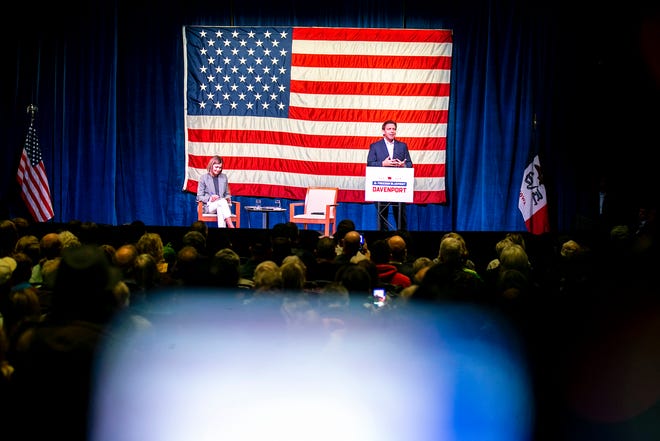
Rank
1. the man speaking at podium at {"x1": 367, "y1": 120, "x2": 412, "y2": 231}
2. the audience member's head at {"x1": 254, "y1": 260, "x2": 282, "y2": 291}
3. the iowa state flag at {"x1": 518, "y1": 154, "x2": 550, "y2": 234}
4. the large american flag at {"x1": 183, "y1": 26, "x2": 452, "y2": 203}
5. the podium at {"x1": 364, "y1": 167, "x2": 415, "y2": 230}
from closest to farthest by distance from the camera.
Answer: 1. the audience member's head at {"x1": 254, "y1": 260, "x2": 282, "y2": 291}
2. the podium at {"x1": 364, "y1": 167, "x2": 415, "y2": 230}
3. the man speaking at podium at {"x1": 367, "y1": 120, "x2": 412, "y2": 231}
4. the iowa state flag at {"x1": 518, "y1": 154, "x2": 550, "y2": 234}
5. the large american flag at {"x1": 183, "y1": 26, "x2": 452, "y2": 203}

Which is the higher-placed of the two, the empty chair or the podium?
the podium

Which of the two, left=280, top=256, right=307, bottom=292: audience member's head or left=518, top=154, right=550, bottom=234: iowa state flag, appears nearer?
left=280, top=256, right=307, bottom=292: audience member's head

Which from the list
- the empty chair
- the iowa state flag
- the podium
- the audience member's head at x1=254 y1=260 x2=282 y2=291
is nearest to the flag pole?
the empty chair

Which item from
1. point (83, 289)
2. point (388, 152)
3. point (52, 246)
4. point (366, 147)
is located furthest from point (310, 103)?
point (83, 289)

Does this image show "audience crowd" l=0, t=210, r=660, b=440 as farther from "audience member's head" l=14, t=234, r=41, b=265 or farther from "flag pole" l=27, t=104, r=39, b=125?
"flag pole" l=27, t=104, r=39, b=125

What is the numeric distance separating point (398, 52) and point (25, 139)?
544cm

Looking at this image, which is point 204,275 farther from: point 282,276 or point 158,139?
point 158,139

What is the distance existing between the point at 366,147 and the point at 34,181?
15.1ft

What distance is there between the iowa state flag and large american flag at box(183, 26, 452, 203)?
3.63 ft

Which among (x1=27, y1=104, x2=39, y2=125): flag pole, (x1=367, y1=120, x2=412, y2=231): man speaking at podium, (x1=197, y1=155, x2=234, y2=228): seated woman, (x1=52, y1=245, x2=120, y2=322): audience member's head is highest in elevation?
(x1=27, y1=104, x2=39, y2=125): flag pole

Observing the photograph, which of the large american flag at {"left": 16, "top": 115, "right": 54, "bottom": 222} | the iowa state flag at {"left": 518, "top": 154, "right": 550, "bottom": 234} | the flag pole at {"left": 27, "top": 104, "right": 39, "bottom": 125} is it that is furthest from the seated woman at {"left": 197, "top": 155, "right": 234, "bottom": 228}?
the iowa state flag at {"left": 518, "top": 154, "right": 550, "bottom": 234}

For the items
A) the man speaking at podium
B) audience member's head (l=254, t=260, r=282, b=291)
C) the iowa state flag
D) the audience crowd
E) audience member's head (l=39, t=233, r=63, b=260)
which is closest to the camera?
the audience crowd

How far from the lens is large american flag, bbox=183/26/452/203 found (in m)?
9.75

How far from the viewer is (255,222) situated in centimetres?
1016
